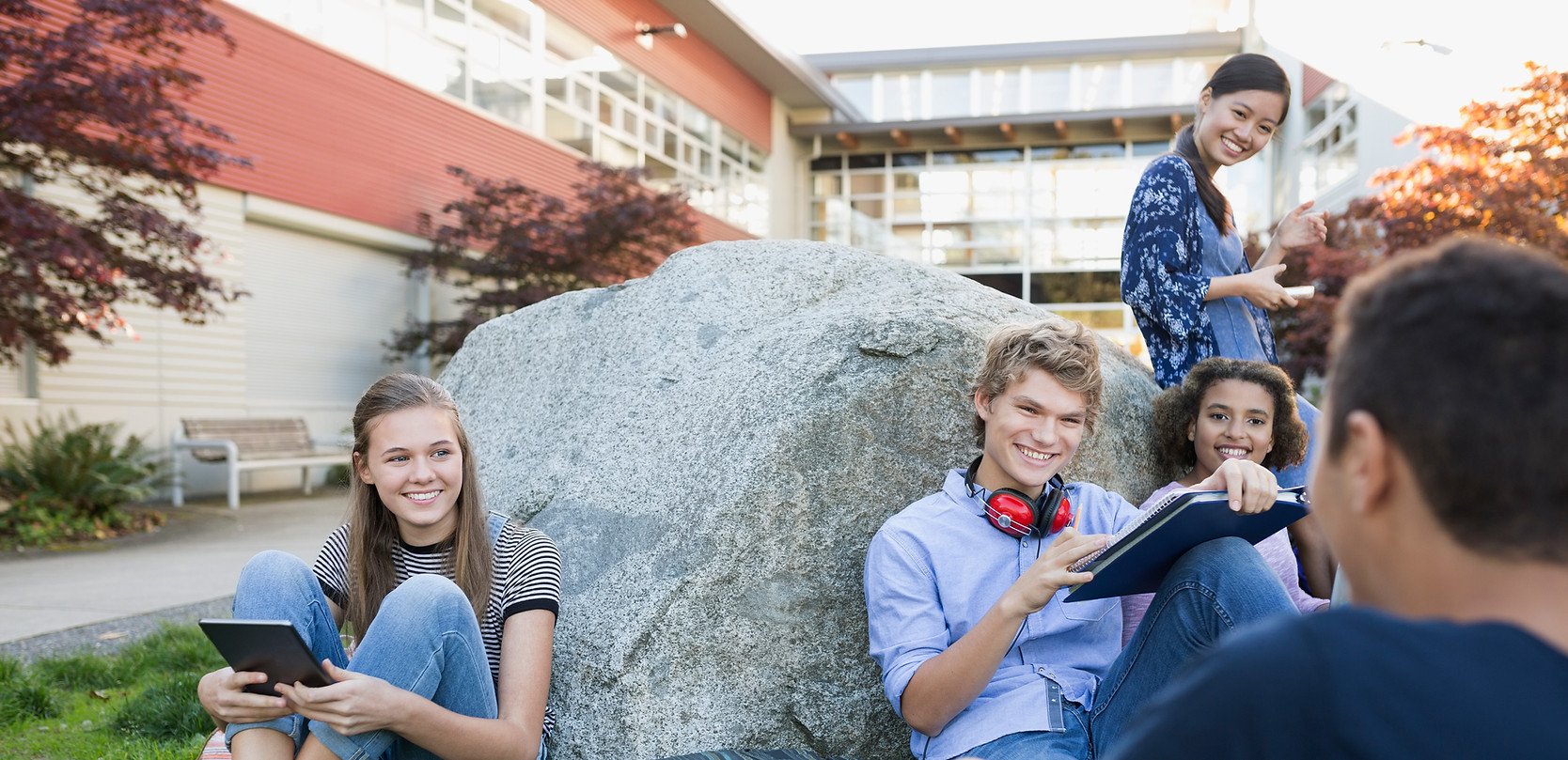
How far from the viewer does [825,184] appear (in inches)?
1014

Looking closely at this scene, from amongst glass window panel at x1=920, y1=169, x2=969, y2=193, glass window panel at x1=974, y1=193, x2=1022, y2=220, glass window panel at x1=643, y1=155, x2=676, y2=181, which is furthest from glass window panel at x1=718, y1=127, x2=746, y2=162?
glass window panel at x1=974, y1=193, x2=1022, y2=220

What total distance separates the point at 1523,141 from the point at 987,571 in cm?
999

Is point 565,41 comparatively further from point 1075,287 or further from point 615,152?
point 1075,287

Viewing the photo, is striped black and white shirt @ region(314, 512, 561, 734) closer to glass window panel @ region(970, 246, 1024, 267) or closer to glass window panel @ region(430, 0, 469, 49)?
glass window panel @ region(430, 0, 469, 49)

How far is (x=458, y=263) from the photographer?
1337 cm

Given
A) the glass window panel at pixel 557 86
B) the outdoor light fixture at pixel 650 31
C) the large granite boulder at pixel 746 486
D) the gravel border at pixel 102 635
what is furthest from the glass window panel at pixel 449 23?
the large granite boulder at pixel 746 486

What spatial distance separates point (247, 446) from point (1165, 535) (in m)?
10.5

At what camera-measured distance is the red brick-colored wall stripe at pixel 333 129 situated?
35.3ft

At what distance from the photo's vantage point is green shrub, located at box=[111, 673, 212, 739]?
3.78 metres

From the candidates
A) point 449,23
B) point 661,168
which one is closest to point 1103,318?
point 661,168

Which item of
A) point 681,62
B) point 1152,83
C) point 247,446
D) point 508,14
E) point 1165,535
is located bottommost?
point 247,446

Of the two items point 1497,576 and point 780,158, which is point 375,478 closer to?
A: point 1497,576

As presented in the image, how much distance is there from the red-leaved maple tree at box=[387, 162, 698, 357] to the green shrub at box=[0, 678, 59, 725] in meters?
8.85

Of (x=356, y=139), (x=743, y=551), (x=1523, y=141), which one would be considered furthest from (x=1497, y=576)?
(x=356, y=139)
